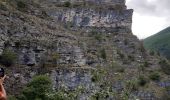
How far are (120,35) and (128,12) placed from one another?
10.6 m

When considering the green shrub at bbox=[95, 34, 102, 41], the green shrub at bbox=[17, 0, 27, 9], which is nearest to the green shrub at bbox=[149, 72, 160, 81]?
the green shrub at bbox=[95, 34, 102, 41]

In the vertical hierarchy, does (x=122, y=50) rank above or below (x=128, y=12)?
below

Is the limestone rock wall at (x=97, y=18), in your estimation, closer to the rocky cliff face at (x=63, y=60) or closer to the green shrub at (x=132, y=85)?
the rocky cliff face at (x=63, y=60)

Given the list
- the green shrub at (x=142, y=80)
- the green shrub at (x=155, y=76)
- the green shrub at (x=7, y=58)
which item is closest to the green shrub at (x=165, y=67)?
the green shrub at (x=155, y=76)

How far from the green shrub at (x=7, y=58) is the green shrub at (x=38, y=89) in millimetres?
5387

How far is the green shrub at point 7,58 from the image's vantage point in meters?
65.4

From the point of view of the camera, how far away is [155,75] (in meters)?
125

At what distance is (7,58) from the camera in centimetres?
6506

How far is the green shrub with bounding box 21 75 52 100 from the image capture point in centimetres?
5949

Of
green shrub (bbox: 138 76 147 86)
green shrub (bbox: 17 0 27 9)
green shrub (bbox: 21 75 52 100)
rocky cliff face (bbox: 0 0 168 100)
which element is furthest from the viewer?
green shrub (bbox: 138 76 147 86)

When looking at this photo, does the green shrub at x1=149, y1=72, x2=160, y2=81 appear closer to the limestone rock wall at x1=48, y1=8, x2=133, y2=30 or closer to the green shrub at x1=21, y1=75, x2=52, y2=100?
the limestone rock wall at x1=48, y1=8, x2=133, y2=30

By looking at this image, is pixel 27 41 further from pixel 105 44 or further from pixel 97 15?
pixel 97 15

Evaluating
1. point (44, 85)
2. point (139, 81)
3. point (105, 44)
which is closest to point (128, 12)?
point (105, 44)

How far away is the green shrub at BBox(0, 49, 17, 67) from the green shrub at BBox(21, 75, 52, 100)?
5.39 meters
